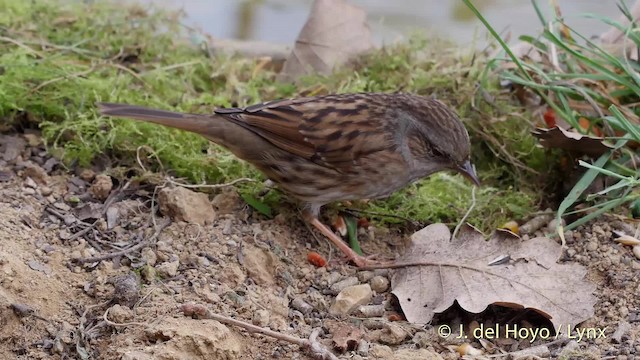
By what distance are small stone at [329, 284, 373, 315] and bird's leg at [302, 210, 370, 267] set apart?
250mm

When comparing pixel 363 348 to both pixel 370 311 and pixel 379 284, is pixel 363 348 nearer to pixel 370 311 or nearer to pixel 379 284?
pixel 370 311

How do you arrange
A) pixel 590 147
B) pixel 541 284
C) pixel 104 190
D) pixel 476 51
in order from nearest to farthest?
pixel 541 284 < pixel 104 190 < pixel 590 147 < pixel 476 51

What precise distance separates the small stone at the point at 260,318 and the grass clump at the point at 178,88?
1.00m

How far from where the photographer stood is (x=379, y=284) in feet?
12.8

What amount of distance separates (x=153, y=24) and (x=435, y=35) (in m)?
1.74

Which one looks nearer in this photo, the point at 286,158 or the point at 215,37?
the point at 286,158

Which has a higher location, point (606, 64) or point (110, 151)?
point (606, 64)

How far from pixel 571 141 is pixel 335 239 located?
1.20 m

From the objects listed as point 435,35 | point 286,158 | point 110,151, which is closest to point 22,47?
point 110,151

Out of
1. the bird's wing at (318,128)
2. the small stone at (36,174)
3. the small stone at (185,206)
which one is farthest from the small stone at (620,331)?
the small stone at (36,174)

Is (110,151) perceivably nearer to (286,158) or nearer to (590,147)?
(286,158)

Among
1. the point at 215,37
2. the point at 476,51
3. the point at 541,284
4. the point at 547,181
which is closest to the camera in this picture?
the point at 541,284

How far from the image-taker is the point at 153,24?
582 cm

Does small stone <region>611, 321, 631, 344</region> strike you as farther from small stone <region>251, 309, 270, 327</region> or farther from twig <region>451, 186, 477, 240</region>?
small stone <region>251, 309, 270, 327</region>
